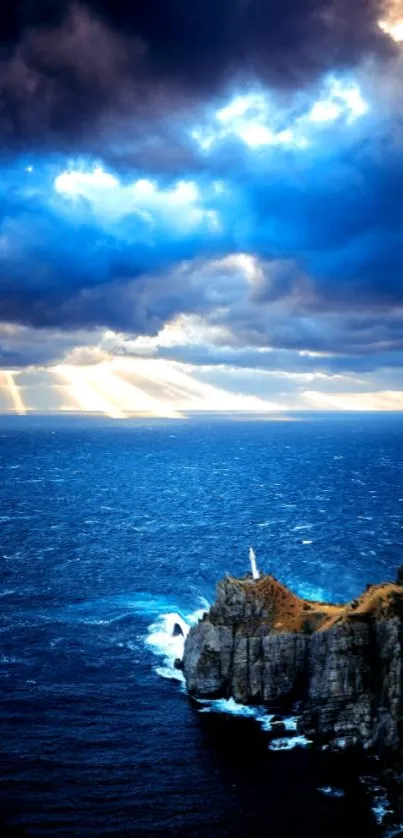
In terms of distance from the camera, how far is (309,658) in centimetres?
7912

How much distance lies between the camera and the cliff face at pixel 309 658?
71.8 metres

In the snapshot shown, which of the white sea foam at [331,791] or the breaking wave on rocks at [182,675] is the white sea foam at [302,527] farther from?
the white sea foam at [331,791]

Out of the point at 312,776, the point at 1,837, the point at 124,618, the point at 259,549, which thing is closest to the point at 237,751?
the point at 312,776

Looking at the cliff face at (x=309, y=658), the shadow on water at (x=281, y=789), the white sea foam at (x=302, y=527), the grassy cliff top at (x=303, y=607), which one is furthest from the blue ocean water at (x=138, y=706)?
the grassy cliff top at (x=303, y=607)

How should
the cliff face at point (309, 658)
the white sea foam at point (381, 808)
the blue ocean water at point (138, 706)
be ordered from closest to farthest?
the white sea foam at point (381, 808) → the blue ocean water at point (138, 706) → the cliff face at point (309, 658)

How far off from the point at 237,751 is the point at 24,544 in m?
98.5

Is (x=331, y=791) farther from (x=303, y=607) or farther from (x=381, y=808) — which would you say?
(x=303, y=607)

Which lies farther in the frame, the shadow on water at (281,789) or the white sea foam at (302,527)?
the white sea foam at (302,527)

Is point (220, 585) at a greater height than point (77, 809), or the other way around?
point (220, 585)

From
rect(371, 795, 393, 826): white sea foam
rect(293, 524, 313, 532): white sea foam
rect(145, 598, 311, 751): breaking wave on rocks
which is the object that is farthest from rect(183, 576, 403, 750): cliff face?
rect(293, 524, 313, 532): white sea foam

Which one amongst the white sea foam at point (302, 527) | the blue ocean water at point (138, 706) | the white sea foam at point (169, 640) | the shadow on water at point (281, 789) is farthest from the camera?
the white sea foam at point (302, 527)

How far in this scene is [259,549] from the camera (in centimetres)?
15112

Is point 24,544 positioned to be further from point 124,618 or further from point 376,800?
point 376,800

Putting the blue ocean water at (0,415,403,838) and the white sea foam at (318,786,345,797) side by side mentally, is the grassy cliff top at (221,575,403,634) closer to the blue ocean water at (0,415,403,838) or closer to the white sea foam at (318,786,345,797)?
the blue ocean water at (0,415,403,838)
